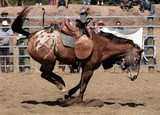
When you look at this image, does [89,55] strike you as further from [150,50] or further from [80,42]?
[150,50]

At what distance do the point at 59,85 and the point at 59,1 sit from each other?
12313 millimetres

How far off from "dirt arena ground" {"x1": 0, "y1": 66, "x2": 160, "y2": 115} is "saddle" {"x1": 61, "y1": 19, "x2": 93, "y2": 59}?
930 mm

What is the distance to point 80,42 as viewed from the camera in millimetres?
8469

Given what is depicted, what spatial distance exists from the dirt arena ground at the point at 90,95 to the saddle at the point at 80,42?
0.93 meters

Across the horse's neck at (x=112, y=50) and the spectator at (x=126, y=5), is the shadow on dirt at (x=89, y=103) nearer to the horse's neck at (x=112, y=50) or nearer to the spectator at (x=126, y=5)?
the horse's neck at (x=112, y=50)

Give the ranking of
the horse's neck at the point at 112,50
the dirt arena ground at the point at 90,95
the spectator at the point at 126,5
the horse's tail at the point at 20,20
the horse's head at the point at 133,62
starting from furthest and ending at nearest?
the spectator at the point at 126,5 < the horse's tail at the point at 20,20 < the horse's neck at the point at 112,50 < the horse's head at the point at 133,62 < the dirt arena ground at the point at 90,95

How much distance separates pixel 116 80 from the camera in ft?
40.2

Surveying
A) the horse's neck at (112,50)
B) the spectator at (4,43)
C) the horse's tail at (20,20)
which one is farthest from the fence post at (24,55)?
the horse's neck at (112,50)

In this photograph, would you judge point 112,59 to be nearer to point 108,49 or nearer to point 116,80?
point 108,49

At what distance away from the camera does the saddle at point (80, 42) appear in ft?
27.6

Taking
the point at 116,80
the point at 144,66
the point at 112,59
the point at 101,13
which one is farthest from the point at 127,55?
the point at 101,13

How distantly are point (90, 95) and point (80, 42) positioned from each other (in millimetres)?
1877

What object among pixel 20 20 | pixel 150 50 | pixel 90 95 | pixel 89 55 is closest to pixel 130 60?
pixel 89 55

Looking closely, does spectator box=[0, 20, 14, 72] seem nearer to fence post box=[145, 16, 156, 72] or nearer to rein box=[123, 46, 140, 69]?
fence post box=[145, 16, 156, 72]
